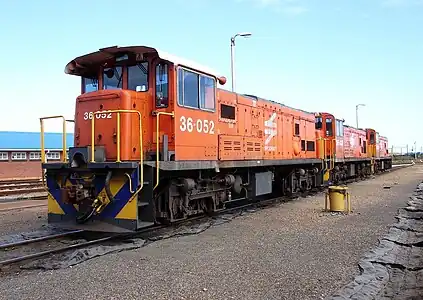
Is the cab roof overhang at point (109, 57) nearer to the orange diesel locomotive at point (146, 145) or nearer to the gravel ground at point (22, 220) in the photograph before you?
the orange diesel locomotive at point (146, 145)

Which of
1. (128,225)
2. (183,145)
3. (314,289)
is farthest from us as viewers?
(183,145)

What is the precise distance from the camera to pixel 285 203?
→ 47.0 feet

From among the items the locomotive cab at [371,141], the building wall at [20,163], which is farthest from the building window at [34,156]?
the locomotive cab at [371,141]

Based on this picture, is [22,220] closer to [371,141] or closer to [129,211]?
[129,211]

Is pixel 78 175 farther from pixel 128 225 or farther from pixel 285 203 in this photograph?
pixel 285 203

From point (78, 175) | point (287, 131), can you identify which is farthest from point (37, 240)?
point (287, 131)

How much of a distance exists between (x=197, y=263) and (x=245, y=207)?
682cm

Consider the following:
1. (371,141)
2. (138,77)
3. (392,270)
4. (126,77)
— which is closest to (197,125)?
(138,77)

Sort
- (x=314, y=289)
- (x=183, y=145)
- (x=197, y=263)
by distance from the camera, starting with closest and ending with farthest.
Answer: (x=314, y=289)
(x=197, y=263)
(x=183, y=145)

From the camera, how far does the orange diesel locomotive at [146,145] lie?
8195 mm

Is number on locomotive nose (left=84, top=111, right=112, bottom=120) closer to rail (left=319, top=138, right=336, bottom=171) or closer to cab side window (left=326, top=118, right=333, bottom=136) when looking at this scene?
rail (left=319, top=138, right=336, bottom=171)

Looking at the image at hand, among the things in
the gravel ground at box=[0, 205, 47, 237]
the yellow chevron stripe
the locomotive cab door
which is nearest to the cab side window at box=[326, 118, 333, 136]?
the gravel ground at box=[0, 205, 47, 237]

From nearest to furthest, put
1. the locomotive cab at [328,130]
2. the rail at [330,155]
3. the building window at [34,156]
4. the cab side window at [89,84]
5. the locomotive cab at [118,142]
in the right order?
the locomotive cab at [118,142], the cab side window at [89,84], the rail at [330,155], the locomotive cab at [328,130], the building window at [34,156]

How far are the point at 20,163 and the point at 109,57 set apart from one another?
104 ft
